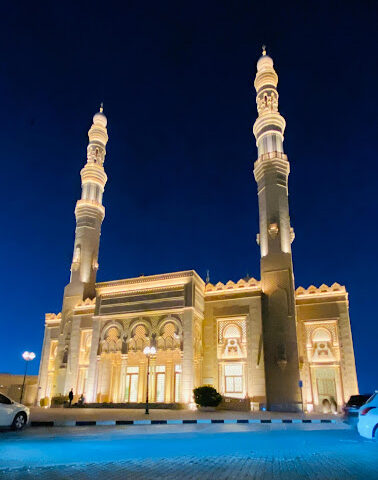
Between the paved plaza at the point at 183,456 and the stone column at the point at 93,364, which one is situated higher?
the stone column at the point at 93,364

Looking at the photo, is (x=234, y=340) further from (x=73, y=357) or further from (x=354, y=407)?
(x=354, y=407)

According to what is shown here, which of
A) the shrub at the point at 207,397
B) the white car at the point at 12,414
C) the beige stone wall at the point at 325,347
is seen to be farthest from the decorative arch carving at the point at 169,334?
the white car at the point at 12,414

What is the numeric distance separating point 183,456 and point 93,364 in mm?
23555

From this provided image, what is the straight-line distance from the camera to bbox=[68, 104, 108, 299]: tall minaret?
117ft

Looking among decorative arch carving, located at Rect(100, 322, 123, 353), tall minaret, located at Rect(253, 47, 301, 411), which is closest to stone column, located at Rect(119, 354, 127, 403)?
decorative arch carving, located at Rect(100, 322, 123, 353)

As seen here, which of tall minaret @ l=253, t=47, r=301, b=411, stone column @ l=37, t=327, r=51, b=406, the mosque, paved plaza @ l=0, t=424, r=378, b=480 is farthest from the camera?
stone column @ l=37, t=327, r=51, b=406

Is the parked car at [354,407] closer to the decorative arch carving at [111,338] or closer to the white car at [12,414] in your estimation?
the white car at [12,414]

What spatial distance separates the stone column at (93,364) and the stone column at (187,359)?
6.99m

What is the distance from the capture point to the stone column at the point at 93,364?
28.3 metres

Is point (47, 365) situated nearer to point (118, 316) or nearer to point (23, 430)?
point (118, 316)

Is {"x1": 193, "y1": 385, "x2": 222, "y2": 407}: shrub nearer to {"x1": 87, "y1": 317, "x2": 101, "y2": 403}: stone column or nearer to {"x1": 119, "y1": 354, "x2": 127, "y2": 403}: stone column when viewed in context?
{"x1": 119, "y1": 354, "x2": 127, "y2": 403}: stone column

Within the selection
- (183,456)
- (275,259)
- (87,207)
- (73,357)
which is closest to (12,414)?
(183,456)

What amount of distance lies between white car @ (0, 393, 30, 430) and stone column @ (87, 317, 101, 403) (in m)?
17.4

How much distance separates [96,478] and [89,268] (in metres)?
31.5
